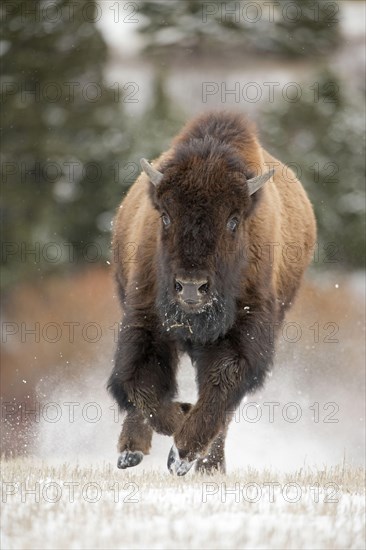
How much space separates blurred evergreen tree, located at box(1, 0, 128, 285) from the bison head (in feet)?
50.8

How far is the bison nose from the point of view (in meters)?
7.92

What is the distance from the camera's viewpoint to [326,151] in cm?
2745

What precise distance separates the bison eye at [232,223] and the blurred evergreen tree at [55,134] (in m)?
15.6

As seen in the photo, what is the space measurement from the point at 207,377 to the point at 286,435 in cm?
586

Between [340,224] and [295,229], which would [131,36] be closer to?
[340,224]

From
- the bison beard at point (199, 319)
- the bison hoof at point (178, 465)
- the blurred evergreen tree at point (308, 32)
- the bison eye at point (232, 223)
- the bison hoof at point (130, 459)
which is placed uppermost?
the bison eye at point (232, 223)

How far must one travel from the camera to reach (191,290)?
26.0ft

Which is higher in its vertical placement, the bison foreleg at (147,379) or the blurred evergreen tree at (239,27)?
the bison foreleg at (147,379)

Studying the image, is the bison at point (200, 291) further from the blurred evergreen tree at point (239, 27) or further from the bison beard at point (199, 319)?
the blurred evergreen tree at point (239, 27)

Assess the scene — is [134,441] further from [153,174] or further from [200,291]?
[153,174]

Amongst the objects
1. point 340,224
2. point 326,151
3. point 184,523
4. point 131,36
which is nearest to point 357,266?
point 340,224

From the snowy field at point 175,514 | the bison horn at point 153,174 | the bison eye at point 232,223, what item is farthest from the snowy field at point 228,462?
the bison horn at point 153,174

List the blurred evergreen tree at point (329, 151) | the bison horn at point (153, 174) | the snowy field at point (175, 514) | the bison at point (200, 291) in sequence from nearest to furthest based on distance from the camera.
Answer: the snowy field at point (175, 514), the bison at point (200, 291), the bison horn at point (153, 174), the blurred evergreen tree at point (329, 151)

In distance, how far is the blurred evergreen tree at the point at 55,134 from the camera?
24.8 m
